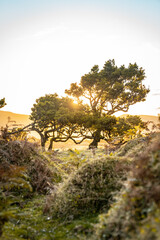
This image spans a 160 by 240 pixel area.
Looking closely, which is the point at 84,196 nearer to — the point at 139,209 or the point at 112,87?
the point at 139,209

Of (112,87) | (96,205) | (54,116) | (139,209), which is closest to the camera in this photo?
(139,209)

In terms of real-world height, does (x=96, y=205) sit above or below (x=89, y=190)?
below

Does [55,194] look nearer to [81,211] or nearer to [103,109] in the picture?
[81,211]

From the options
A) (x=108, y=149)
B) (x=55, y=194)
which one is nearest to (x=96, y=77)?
(x=108, y=149)

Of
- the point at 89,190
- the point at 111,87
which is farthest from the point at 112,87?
the point at 89,190

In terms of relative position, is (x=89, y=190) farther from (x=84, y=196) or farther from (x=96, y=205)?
(x=96, y=205)

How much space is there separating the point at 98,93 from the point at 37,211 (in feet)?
74.1

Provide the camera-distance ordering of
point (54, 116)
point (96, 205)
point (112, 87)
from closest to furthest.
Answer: point (96, 205) → point (54, 116) → point (112, 87)

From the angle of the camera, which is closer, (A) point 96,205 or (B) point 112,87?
(A) point 96,205

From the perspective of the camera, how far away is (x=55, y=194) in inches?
147

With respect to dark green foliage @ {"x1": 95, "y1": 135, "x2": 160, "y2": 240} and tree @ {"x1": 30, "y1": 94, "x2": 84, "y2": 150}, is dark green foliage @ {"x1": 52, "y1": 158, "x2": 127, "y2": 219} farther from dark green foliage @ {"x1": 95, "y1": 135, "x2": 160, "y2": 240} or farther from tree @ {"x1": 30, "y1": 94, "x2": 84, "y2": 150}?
tree @ {"x1": 30, "y1": 94, "x2": 84, "y2": 150}

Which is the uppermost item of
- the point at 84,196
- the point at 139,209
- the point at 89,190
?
the point at 139,209

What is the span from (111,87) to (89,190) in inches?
915

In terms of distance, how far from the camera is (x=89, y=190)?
10.9 ft
